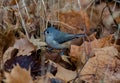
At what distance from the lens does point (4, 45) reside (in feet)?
8.23

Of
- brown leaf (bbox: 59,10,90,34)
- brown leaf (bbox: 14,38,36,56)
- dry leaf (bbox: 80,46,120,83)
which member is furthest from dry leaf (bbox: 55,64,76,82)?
brown leaf (bbox: 59,10,90,34)

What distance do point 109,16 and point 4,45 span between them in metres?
1.07

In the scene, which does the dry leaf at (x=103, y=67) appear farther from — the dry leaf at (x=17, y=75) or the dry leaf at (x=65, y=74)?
the dry leaf at (x=17, y=75)

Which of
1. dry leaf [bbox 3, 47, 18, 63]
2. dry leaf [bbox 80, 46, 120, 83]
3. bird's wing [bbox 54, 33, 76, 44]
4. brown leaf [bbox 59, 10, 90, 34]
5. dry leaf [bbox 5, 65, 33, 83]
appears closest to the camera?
dry leaf [bbox 5, 65, 33, 83]

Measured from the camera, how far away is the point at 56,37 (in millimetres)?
2816

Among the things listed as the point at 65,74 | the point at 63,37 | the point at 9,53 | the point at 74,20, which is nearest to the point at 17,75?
the point at 65,74

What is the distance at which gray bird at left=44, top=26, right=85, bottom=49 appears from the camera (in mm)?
2727

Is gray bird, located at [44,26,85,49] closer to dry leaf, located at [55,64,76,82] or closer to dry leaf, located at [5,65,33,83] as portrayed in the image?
dry leaf, located at [55,64,76,82]

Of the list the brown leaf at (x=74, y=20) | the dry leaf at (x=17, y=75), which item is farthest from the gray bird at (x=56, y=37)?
the dry leaf at (x=17, y=75)

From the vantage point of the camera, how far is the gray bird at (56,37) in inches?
107

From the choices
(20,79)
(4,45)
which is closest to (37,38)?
(4,45)

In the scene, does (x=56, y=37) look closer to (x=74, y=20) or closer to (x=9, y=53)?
(x=74, y=20)

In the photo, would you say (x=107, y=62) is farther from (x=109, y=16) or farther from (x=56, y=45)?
(x=109, y=16)

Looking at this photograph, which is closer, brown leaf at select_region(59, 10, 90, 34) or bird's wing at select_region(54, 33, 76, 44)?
bird's wing at select_region(54, 33, 76, 44)
